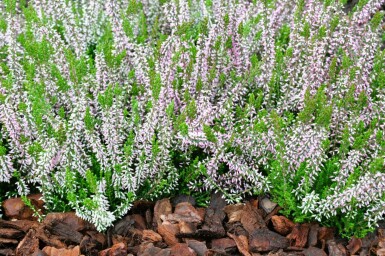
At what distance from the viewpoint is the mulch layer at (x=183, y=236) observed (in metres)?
3.81

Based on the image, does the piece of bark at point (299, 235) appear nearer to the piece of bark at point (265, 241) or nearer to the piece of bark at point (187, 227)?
the piece of bark at point (265, 241)

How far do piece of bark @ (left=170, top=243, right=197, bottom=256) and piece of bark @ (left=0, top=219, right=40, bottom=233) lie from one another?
1.09m

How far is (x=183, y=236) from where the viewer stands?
3.88 meters

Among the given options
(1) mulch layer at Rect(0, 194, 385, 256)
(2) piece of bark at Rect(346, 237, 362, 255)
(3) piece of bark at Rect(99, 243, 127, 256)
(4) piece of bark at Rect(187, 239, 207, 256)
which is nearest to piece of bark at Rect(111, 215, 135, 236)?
(1) mulch layer at Rect(0, 194, 385, 256)

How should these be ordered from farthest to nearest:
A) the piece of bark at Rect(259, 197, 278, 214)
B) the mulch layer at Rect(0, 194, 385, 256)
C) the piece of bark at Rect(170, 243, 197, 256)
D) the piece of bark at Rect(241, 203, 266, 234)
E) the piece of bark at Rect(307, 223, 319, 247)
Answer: the piece of bark at Rect(259, 197, 278, 214), the piece of bark at Rect(241, 203, 266, 234), the piece of bark at Rect(307, 223, 319, 247), the mulch layer at Rect(0, 194, 385, 256), the piece of bark at Rect(170, 243, 197, 256)

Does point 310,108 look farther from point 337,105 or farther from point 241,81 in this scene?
point 241,81

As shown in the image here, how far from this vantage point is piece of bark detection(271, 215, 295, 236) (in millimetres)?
4012

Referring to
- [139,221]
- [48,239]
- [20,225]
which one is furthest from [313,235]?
[20,225]

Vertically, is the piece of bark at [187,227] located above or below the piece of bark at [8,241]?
above

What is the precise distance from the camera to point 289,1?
5.27 meters

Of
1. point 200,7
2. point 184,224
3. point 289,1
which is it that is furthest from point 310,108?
point 200,7

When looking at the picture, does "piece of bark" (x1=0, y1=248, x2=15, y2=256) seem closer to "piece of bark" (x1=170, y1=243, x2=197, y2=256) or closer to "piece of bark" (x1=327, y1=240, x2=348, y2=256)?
"piece of bark" (x1=170, y1=243, x2=197, y2=256)

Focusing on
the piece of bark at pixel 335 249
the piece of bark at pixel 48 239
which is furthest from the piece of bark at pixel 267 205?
the piece of bark at pixel 48 239

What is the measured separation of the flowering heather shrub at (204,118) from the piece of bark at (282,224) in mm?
118
